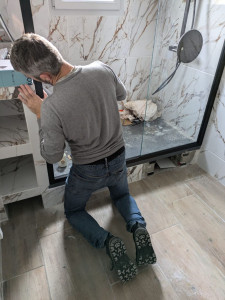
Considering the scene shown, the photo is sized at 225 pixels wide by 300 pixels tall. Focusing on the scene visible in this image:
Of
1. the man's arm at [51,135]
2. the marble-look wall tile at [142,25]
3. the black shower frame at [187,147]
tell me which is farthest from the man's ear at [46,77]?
the marble-look wall tile at [142,25]

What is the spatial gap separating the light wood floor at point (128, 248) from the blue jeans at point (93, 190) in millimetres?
144

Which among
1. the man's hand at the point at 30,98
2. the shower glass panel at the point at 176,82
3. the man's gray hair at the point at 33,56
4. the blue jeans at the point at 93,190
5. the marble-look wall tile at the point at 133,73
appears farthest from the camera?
the marble-look wall tile at the point at 133,73

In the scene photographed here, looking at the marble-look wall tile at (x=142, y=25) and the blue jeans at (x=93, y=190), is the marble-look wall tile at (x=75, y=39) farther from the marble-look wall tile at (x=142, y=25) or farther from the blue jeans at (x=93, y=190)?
the blue jeans at (x=93, y=190)

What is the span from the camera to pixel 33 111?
1.04m

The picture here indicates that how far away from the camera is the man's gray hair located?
763mm

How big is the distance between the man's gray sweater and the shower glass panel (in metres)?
0.69

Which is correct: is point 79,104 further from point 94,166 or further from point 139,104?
point 139,104

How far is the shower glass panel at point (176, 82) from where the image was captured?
1513 millimetres

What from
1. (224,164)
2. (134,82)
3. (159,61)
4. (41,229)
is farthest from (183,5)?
(41,229)

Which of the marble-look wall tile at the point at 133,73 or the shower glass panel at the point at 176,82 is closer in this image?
the shower glass panel at the point at 176,82

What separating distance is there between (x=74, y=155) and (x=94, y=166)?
114 millimetres

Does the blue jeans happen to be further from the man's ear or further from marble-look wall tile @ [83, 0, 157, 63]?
marble-look wall tile @ [83, 0, 157, 63]

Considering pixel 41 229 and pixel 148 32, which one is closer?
pixel 41 229

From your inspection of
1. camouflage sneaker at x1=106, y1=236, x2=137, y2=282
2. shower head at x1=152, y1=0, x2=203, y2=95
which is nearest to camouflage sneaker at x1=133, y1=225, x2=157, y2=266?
camouflage sneaker at x1=106, y1=236, x2=137, y2=282
